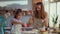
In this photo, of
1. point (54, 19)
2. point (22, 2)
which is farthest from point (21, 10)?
point (54, 19)

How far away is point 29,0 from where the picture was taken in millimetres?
2111

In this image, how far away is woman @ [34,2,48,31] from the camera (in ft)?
6.96

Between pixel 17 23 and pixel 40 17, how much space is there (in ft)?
0.86

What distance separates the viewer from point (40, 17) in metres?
2.13

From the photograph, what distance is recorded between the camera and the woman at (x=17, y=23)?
2119 millimetres

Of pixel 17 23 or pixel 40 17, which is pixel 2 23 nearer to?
pixel 17 23

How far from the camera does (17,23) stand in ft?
7.00

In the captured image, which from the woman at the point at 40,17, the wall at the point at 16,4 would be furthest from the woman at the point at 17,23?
the woman at the point at 40,17

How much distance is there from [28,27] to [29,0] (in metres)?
0.29

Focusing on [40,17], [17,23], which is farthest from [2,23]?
[40,17]

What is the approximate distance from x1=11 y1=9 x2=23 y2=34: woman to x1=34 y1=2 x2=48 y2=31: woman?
173 mm

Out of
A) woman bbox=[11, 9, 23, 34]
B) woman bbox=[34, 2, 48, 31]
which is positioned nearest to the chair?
woman bbox=[11, 9, 23, 34]

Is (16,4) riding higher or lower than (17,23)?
higher

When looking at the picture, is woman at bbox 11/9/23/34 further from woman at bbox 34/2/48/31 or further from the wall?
woman at bbox 34/2/48/31
